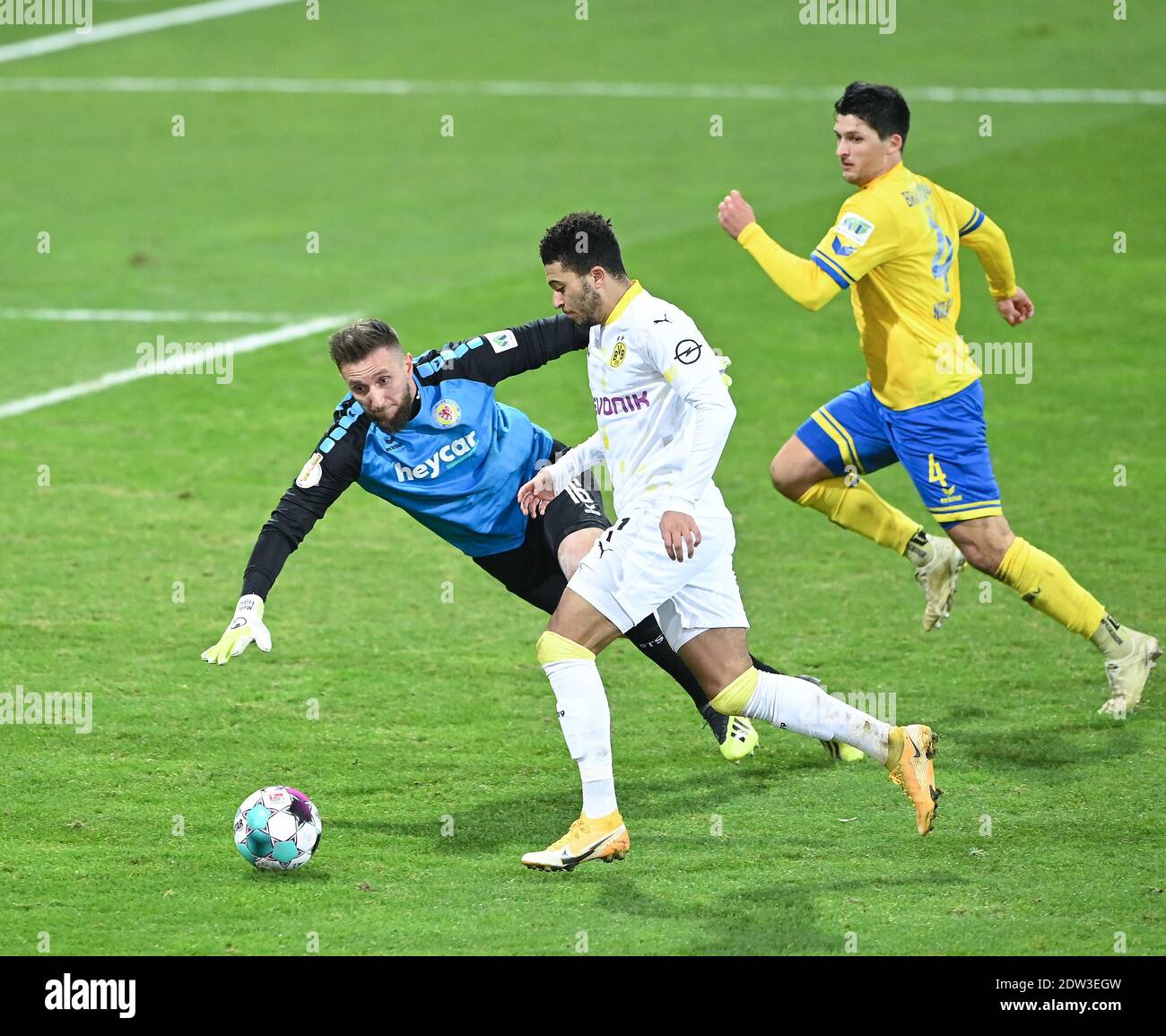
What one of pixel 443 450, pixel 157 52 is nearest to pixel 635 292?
pixel 443 450

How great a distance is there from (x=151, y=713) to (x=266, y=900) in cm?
210

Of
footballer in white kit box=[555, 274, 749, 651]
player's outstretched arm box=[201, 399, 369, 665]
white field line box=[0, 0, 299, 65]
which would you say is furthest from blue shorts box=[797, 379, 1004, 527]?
white field line box=[0, 0, 299, 65]

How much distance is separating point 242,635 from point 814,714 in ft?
7.11

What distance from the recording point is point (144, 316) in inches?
609

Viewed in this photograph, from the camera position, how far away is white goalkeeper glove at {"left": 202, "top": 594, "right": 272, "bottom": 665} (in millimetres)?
6633

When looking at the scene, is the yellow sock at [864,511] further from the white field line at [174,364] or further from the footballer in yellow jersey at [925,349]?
the white field line at [174,364]

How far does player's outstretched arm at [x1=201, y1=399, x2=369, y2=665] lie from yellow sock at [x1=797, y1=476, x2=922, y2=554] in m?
2.64

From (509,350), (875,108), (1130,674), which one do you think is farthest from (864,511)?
(509,350)

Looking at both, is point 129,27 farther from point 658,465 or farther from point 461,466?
point 658,465

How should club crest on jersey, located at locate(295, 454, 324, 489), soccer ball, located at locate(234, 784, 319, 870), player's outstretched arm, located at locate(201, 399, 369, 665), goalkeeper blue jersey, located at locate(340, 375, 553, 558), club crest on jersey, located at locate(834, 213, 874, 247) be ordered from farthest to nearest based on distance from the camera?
club crest on jersey, located at locate(834, 213, 874, 247), goalkeeper blue jersey, located at locate(340, 375, 553, 558), club crest on jersey, located at locate(295, 454, 324, 489), player's outstretched arm, located at locate(201, 399, 369, 665), soccer ball, located at locate(234, 784, 319, 870)

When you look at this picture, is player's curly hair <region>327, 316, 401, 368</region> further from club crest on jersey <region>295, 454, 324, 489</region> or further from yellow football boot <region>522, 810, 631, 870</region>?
yellow football boot <region>522, 810, 631, 870</region>

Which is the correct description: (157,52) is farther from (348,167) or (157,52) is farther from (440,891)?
(440,891)

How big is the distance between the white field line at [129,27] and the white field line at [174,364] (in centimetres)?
1278

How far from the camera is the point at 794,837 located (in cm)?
705
